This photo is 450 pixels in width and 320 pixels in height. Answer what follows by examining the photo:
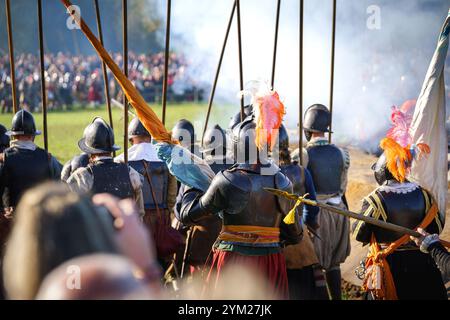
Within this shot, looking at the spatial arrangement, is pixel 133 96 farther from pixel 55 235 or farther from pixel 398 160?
pixel 55 235

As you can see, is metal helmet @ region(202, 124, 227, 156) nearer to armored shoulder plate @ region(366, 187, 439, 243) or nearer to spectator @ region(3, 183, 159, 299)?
armored shoulder plate @ region(366, 187, 439, 243)

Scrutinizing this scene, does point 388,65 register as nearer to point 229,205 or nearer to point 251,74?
point 251,74

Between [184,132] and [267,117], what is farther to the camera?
[184,132]

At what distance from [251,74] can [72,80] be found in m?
11.6

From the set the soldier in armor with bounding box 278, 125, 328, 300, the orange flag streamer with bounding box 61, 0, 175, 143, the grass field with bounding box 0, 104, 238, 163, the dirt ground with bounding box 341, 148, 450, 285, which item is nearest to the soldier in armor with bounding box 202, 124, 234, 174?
the soldier in armor with bounding box 278, 125, 328, 300

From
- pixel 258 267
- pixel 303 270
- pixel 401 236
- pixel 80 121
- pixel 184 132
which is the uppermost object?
pixel 184 132

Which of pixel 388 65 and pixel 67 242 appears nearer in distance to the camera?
pixel 67 242

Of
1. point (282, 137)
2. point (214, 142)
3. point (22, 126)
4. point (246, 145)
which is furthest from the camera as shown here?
point (214, 142)

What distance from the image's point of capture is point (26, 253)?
212 cm

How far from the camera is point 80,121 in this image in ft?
72.5

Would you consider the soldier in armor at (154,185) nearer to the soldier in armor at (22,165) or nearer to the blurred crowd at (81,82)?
the soldier in armor at (22,165)

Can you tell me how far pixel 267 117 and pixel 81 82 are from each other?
74.5 feet

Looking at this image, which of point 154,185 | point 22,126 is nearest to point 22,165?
point 22,126

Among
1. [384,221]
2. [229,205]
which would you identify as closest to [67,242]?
[229,205]
